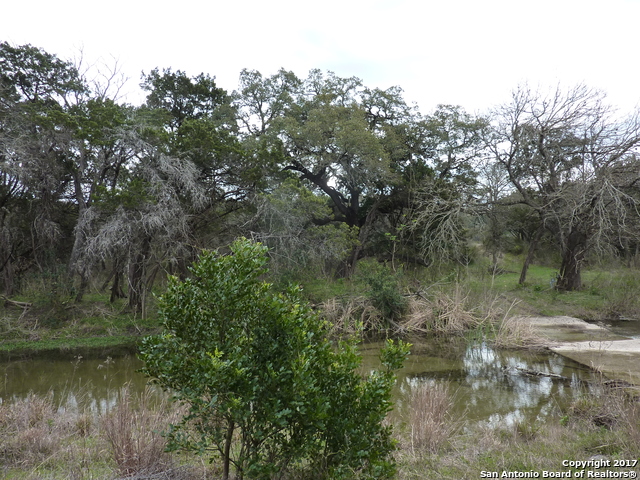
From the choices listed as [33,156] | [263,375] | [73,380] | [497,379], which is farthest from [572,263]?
[33,156]

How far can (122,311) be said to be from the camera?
12.9m

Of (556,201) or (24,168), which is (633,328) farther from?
(24,168)

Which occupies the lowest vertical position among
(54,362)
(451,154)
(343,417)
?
(54,362)

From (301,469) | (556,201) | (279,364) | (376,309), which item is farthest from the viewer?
(556,201)

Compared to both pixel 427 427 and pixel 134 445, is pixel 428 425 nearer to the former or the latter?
pixel 427 427

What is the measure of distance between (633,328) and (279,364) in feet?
40.7

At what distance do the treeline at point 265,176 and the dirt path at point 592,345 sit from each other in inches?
132

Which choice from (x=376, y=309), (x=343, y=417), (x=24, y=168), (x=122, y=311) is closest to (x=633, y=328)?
(x=376, y=309)

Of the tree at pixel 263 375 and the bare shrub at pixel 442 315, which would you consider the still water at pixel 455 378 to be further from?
the tree at pixel 263 375

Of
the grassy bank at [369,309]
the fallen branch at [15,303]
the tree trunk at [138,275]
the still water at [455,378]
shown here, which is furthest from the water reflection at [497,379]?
the fallen branch at [15,303]

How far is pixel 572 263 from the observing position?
16.4m

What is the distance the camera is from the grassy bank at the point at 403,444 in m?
3.65

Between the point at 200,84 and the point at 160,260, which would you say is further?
the point at 200,84

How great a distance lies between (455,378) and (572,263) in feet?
35.3
